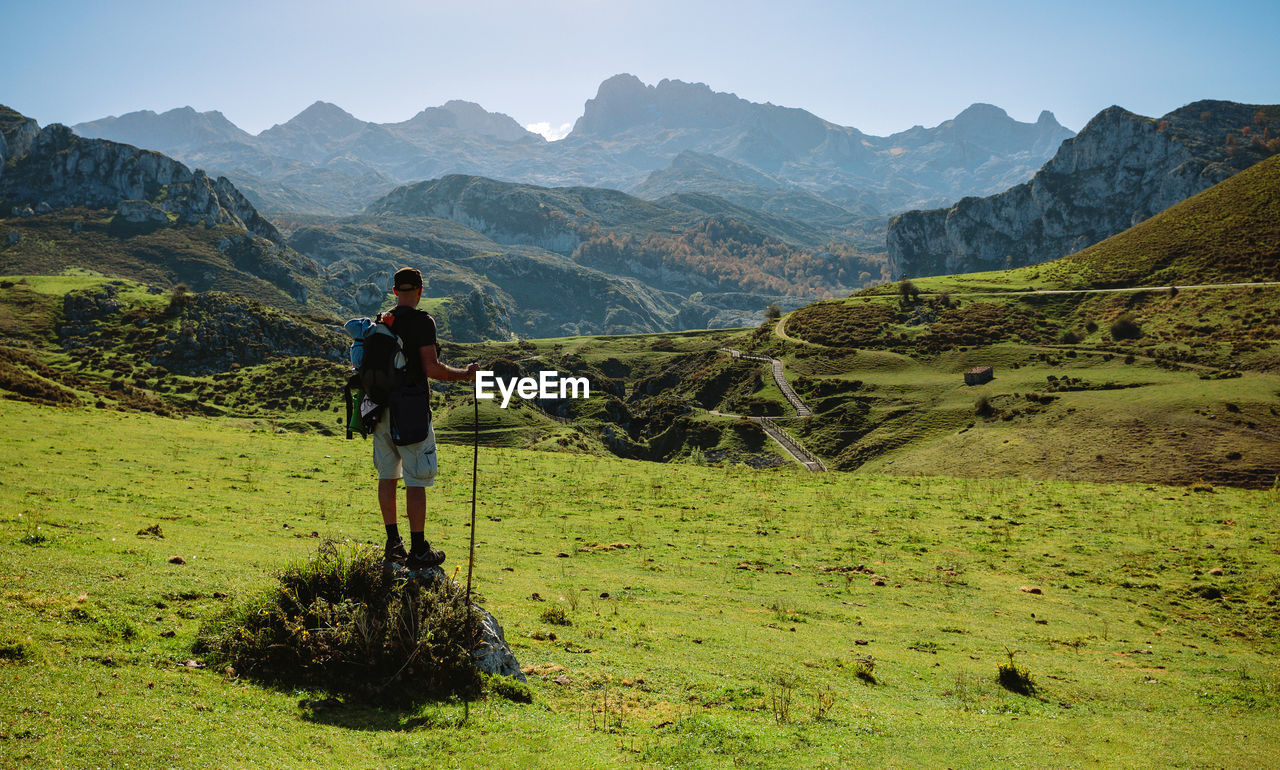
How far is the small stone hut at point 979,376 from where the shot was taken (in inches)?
3863

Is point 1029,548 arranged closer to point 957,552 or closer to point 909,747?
point 957,552

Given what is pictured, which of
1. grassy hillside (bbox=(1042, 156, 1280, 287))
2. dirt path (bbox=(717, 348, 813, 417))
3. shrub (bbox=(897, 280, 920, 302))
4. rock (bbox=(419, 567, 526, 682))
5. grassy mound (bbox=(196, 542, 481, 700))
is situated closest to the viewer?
grassy mound (bbox=(196, 542, 481, 700))

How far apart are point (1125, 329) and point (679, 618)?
404 ft

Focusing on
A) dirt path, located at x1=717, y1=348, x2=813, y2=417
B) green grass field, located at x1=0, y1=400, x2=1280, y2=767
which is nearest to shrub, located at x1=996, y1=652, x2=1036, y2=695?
green grass field, located at x1=0, y1=400, x2=1280, y2=767

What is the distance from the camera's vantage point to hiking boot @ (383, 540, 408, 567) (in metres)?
11.1

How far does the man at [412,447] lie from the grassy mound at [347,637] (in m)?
0.93

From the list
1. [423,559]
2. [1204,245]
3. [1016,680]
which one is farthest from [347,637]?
[1204,245]

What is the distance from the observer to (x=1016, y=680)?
44.8 ft

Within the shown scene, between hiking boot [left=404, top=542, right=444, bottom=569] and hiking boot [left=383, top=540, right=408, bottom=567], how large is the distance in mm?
117

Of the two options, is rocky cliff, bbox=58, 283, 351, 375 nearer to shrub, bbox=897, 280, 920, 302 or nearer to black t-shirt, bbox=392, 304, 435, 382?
shrub, bbox=897, 280, 920, 302

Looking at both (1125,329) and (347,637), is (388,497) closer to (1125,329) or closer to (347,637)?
(347,637)

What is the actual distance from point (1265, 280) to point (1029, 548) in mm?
124953

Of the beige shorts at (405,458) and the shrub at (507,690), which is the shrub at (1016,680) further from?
the beige shorts at (405,458)

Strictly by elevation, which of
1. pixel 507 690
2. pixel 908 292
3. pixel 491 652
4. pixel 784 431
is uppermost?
pixel 908 292
